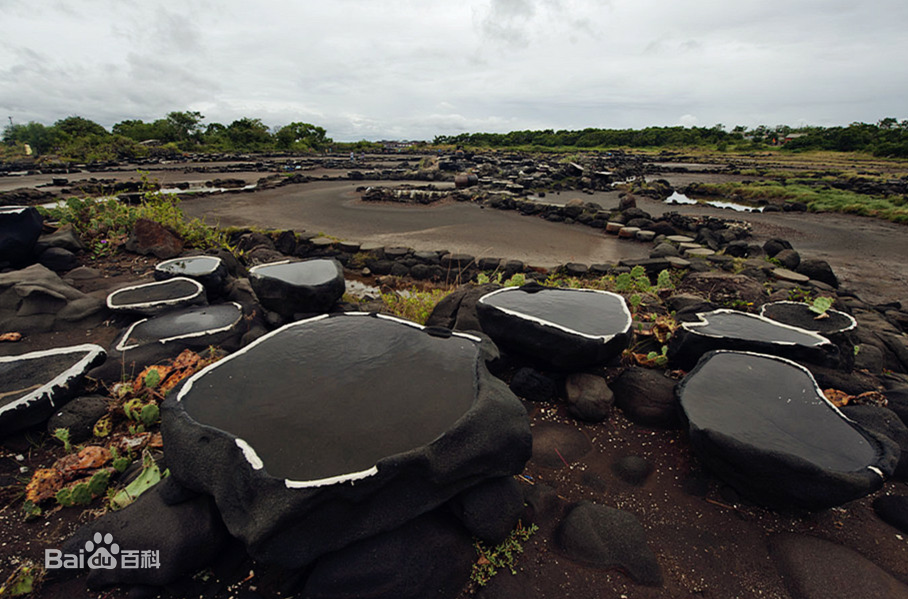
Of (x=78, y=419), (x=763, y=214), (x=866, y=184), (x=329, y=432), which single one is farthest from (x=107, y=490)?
(x=866, y=184)

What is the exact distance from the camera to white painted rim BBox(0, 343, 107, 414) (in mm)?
3002

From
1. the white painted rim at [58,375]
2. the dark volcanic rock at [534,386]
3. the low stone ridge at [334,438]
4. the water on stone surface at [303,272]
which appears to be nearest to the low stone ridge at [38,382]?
the white painted rim at [58,375]

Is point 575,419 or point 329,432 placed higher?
point 329,432

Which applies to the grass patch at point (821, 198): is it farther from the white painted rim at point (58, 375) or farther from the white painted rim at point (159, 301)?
the white painted rim at point (58, 375)

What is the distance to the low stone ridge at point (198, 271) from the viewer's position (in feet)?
18.5

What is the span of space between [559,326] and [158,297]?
5.08 metres

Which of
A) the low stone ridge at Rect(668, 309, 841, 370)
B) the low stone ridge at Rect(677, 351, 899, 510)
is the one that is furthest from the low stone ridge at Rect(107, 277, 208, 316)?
the low stone ridge at Rect(668, 309, 841, 370)

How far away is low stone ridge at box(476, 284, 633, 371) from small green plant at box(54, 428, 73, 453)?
137 inches

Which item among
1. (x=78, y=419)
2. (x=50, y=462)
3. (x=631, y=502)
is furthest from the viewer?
(x=78, y=419)

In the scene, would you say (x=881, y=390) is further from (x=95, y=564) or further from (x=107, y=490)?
(x=107, y=490)

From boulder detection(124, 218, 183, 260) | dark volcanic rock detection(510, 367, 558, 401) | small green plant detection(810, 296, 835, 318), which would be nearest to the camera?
dark volcanic rock detection(510, 367, 558, 401)

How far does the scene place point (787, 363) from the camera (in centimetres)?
330

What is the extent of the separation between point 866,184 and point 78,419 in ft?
103

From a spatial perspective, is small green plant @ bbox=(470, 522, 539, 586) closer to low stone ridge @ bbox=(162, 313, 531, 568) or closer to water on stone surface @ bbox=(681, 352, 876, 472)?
low stone ridge @ bbox=(162, 313, 531, 568)
